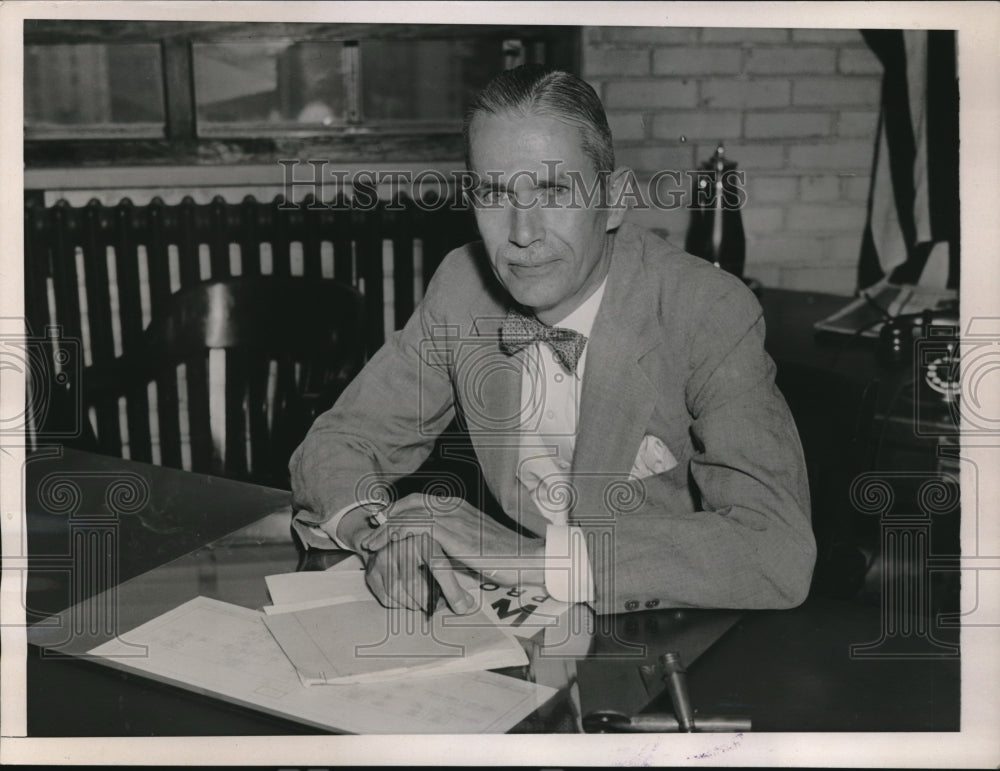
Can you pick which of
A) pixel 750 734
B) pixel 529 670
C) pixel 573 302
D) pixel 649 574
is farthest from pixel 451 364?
pixel 750 734

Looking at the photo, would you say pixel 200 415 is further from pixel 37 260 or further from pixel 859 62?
pixel 859 62

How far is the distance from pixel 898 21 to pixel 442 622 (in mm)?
1060

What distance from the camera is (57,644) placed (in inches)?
51.1

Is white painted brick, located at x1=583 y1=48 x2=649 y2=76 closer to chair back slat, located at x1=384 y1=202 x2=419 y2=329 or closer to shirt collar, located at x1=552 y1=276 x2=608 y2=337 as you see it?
chair back slat, located at x1=384 y1=202 x2=419 y2=329

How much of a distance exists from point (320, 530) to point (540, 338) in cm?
51

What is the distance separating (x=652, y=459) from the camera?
177 cm

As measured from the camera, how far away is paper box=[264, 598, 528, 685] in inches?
47.9

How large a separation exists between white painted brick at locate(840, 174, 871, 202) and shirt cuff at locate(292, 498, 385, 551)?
7.79ft

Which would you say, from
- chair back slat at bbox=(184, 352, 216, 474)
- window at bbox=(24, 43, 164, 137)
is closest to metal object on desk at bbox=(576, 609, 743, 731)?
chair back slat at bbox=(184, 352, 216, 474)

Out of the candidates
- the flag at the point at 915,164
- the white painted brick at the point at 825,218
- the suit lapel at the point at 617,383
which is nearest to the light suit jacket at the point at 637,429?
the suit lapel at the point at 617,383

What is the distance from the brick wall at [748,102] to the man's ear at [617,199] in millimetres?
1562

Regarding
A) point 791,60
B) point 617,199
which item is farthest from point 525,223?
point 791,60

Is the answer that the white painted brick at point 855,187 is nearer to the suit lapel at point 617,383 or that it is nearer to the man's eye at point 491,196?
the suit lapel at point 617,383

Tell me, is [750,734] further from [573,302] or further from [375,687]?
[573,302]
